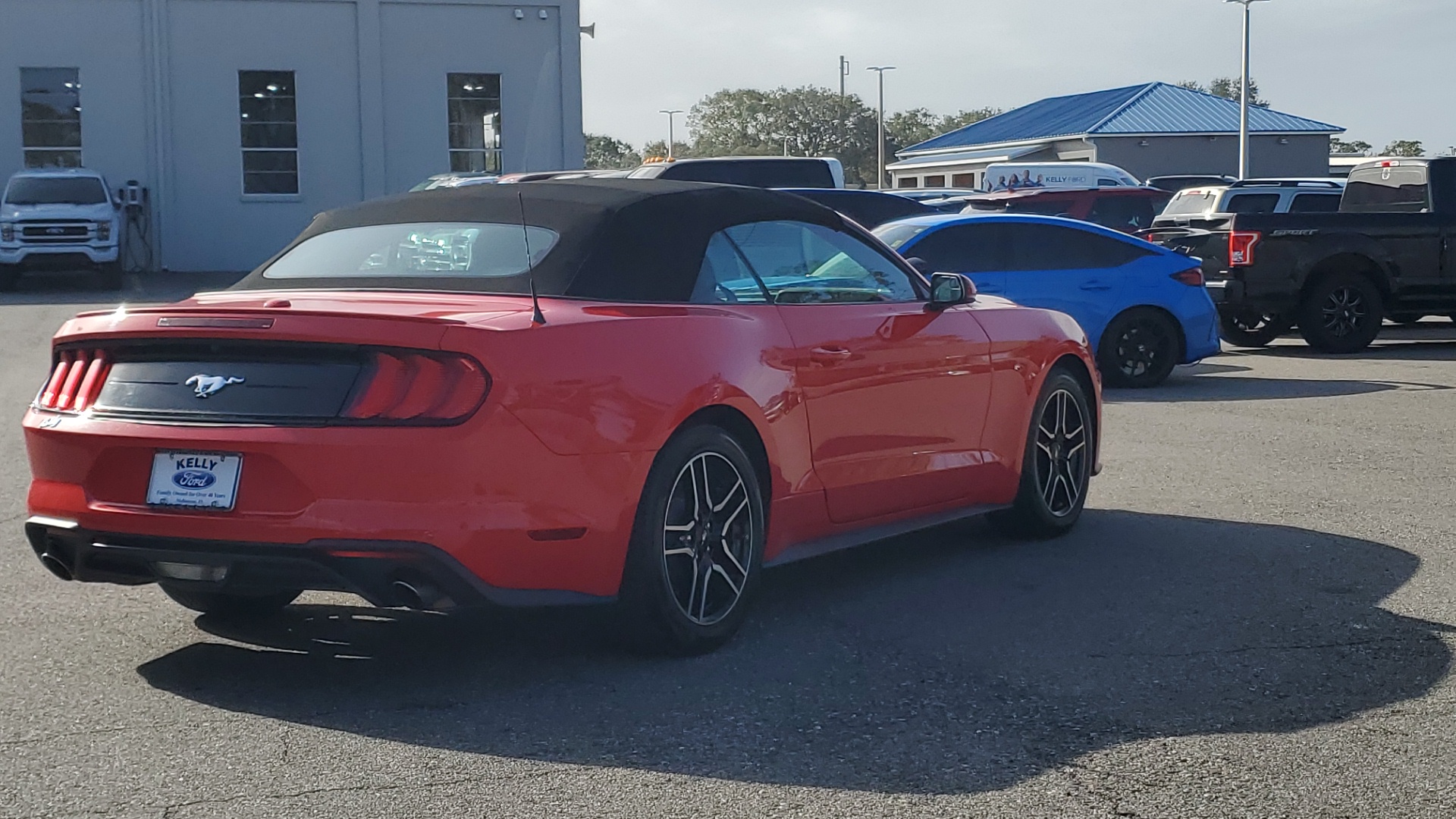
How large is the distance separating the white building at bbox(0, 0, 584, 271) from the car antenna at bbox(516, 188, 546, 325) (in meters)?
29.3

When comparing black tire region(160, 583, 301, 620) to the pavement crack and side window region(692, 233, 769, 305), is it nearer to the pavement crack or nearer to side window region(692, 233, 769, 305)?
side window region(692, 233, 769, 305)

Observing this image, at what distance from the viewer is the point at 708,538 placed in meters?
5.57

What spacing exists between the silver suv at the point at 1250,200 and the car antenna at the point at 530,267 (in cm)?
1521

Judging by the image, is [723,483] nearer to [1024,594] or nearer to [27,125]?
[1024,594]

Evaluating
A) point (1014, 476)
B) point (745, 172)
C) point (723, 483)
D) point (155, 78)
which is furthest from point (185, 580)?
point (155, 78)

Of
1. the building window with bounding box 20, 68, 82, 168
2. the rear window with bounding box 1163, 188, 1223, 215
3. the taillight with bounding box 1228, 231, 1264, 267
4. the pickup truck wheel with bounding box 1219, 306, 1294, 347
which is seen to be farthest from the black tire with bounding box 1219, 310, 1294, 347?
the building window with bounding box 20, 68, 82, 168

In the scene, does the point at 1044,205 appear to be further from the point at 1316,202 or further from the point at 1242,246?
the point at 1242,246

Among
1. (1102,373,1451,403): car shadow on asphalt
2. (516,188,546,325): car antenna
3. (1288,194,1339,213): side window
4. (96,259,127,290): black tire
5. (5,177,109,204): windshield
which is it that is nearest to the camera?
(516,188,546,325): car antenna

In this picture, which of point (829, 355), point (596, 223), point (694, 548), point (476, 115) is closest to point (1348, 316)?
point (829, 355)

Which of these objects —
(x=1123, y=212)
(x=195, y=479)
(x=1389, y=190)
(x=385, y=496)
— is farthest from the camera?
(x=1123, y=212)

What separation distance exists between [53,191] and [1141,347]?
66.8 ft

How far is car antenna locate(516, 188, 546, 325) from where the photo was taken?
5098 millimetres

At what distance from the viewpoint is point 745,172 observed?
19.7 metres

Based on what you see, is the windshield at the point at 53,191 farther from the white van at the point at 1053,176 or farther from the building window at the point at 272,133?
A: the white van at the point at 1053,176
